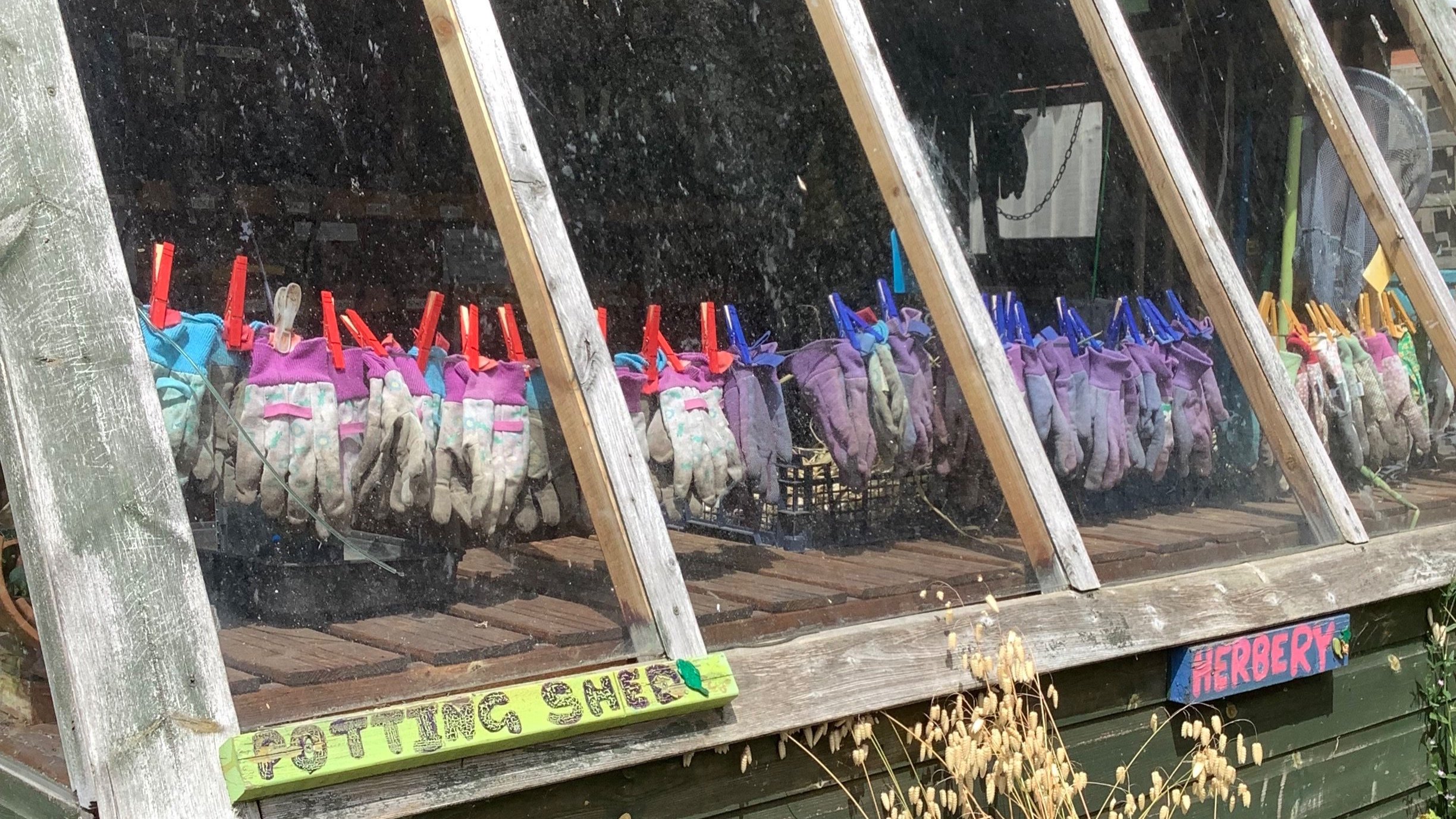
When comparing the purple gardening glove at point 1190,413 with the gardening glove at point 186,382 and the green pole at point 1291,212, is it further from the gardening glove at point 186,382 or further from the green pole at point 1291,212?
the gardening glove at point 186,382

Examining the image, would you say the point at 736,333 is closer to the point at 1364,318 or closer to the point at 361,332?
the point at 361,332

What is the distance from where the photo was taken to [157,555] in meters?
1.76

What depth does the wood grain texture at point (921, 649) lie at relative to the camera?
1899 millimetres

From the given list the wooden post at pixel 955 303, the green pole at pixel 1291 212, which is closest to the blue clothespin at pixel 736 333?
the wooden post at pixel 955 303

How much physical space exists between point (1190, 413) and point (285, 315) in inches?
87.1

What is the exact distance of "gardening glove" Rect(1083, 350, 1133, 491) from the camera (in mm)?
3219

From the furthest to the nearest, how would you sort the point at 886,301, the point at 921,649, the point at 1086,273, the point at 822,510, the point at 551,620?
the point at 1086,273
the point at 886,301
the point at 822,510
the point at 921,649
the point at 551,620

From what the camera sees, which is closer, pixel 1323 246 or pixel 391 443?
pixel 391 443

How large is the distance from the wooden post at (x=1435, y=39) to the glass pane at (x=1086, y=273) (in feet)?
3.92

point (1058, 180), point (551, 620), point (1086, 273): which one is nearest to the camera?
point (551, 620)

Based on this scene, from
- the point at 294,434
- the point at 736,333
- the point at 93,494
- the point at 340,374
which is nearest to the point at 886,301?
the point at 736,333

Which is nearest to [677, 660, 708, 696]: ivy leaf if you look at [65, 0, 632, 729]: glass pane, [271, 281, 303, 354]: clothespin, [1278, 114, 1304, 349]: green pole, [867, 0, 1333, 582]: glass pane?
[65, 0, 632, 729]: glass pane

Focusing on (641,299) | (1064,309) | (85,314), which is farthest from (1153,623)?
(85,314)

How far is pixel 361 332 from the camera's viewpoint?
2406mm
